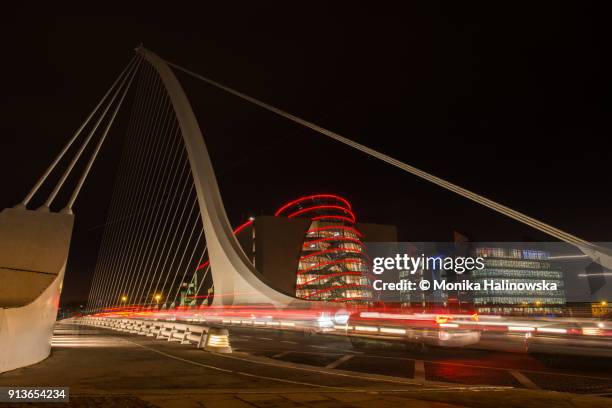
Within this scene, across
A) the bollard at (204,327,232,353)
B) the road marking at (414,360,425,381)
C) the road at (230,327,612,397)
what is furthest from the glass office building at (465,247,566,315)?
the bollard at (204,327,232,353)

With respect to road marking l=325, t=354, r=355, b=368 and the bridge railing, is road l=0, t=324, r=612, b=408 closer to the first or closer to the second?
road marking l=325, t=354, r=355, b=368

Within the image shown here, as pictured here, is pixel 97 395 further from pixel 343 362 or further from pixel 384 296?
pixel 384 296

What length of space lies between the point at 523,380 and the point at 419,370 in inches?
95.4

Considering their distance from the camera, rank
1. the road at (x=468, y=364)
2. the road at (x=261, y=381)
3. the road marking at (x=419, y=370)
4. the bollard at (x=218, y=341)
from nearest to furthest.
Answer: the road at (x=261, y=381) → the road at (x=468, y=364) → the road marking at (x=419, y=370) → the bollard at (x=218, y=341)

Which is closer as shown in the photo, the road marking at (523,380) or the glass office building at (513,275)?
the road marking at (523,380)

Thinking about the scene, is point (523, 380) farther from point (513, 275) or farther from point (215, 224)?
point (513, 275)

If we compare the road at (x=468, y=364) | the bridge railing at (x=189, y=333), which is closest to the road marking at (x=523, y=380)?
the road at (x=468, y=364)

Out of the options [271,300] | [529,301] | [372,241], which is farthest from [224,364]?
[529,301]

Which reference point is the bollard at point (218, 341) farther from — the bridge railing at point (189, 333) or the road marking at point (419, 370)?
the road marking at point (419, 370)

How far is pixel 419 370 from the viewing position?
40.7 feet

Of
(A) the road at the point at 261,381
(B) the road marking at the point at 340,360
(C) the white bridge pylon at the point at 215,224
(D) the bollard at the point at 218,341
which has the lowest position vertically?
(B) the road marking at the point at 340,360

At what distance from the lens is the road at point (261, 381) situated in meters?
6.68

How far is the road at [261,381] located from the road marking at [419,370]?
0.02m

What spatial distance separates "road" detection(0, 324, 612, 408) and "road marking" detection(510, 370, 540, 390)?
0.21 m
